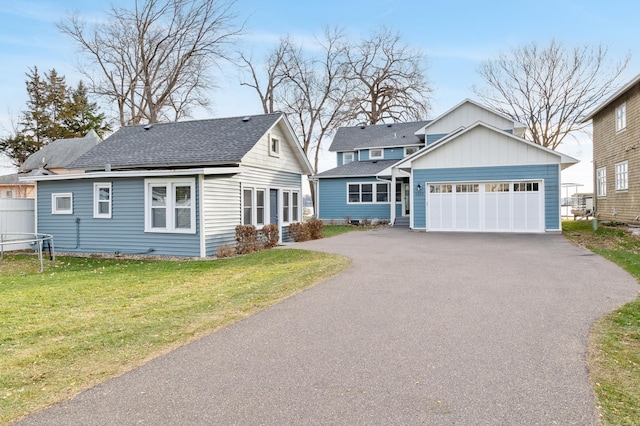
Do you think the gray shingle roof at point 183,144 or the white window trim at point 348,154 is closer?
the gray shingle roof at point 183,144

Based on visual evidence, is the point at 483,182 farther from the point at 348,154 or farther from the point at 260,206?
the point at 348,154

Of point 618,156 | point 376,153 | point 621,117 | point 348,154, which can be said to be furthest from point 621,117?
point 348,154

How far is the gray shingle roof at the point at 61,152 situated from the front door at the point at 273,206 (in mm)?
28071

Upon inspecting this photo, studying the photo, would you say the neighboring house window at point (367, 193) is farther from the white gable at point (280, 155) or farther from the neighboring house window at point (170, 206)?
the neighboring house window at point (170, 206)

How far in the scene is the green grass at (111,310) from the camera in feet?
13.3

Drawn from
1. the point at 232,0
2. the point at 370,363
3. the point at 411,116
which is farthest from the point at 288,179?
the point at 411,116

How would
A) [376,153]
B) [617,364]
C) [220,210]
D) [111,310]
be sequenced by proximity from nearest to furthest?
[617,364]
[111,310]
[220,210]
[376,153]

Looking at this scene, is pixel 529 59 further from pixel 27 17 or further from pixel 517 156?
pixel 27 17

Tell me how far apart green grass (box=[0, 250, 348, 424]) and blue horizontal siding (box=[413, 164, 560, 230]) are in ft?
29.8

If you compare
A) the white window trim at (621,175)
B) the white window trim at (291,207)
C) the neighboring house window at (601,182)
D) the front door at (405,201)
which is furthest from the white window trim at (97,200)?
the neighboring house window at (601,182)

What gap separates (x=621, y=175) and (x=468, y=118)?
334 inches

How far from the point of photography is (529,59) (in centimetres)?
3531

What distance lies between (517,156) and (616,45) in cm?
1996

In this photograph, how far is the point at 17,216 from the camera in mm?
16219
